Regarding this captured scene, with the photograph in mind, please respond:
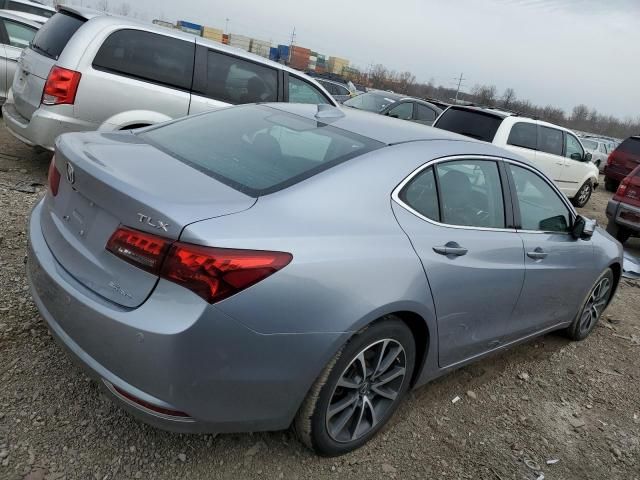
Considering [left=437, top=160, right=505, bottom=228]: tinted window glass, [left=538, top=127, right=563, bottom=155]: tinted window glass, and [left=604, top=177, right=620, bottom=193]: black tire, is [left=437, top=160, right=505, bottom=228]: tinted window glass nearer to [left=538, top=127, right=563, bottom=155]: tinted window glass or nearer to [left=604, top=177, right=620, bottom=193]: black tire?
[left=538, top=127, right=563, bottom=155]: tinted window glass

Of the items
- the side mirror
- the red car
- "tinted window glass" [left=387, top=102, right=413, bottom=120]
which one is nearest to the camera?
the side mirror

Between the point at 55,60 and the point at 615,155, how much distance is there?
15.5 metres

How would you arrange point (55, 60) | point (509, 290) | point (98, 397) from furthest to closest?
point (55, 60) → point (509, 290) → point (98, 397)

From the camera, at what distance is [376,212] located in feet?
7.86

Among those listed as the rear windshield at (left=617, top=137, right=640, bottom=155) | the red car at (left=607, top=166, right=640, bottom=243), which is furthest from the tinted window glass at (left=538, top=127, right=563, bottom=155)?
the rear windshield at (left=617, top=137, right=640, bottom=155)

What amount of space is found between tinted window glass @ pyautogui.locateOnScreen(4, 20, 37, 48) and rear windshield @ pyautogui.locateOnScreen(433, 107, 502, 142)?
6948mm

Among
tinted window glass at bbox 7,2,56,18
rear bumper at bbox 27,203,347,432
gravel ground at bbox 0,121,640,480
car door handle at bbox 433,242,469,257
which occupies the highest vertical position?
tinted window glass at bbox 7,2,56,18

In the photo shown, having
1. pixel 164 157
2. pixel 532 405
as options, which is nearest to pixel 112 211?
pixel 164 157

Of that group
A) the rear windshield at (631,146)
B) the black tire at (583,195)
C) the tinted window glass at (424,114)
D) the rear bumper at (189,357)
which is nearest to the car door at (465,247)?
the rear bumper at (189,357)

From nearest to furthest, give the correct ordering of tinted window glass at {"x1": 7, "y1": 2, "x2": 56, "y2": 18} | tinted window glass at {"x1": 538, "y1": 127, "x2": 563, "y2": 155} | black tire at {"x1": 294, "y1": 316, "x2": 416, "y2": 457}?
black tire at {"x1": 294, "y1": 316, "x2": 416, "y2": 457}
tinted window glass at {"x1": 538, "y1": 127, "x2": 563, "y2": 155}
tinted window glass at {"x1": 7, "y1": 2, "x2": 56, "y2": 18}

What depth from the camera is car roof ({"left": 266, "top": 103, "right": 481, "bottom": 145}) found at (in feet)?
9.20

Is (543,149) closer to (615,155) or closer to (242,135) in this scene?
(615,155)

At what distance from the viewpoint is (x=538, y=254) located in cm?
332

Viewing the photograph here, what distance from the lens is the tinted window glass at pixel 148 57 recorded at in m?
5.25
